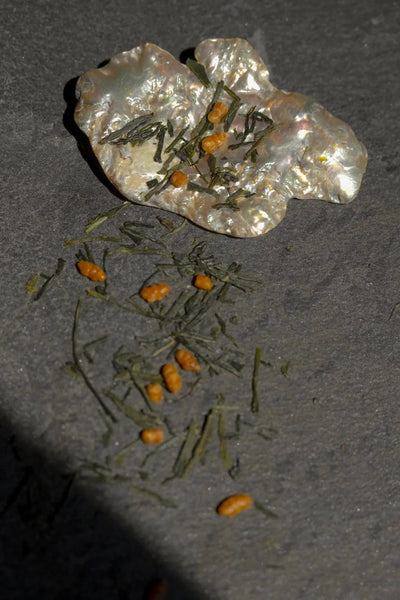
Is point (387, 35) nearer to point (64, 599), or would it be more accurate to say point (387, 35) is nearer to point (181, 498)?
point (181, 498)

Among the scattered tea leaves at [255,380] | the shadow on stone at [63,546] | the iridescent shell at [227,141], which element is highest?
the iridescent shell at [227,141]

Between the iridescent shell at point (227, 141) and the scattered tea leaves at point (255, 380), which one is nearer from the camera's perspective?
the scattered tea leaves at point (255, 380)

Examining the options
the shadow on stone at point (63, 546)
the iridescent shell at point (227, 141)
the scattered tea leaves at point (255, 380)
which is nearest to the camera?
the shadow on stone at point (63, 546)

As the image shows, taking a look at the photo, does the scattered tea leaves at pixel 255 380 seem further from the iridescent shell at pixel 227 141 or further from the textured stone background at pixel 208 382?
the iridescent shell at pixel 227 141

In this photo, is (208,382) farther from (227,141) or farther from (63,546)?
(227,141)

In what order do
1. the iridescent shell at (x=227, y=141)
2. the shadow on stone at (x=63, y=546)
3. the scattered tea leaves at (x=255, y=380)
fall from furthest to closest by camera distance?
the iridescent shell at (x=227, y=141), the scattered tea leaves at (x=255, y=380), the shadow on stone at (x=63, y=546)

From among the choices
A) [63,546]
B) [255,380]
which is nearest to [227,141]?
[255,380]

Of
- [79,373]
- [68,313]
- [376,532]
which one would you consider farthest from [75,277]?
[376,532]

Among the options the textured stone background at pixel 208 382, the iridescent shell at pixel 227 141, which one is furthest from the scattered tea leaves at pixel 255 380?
the iridescent shell at pixel 227 141
